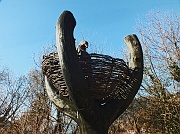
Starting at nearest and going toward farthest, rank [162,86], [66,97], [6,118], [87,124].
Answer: [87,124] → [66,97] → [162,86] → [6,118]

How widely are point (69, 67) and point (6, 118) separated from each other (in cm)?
693

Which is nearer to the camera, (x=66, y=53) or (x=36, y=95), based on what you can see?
(x=66, y=53)

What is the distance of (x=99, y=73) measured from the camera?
98 centimetres

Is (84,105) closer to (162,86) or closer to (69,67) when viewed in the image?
(69,67)

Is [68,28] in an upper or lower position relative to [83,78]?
upper

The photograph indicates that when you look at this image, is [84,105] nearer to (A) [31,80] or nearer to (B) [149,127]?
(B) [149,127]

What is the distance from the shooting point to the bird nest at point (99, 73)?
0.98 metres

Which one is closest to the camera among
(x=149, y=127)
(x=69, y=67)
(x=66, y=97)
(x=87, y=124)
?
(x=69, y=67)

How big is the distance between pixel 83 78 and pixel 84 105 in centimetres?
13

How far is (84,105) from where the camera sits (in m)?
1.00

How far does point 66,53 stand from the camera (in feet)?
3.16

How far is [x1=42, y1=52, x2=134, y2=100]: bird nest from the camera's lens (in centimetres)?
98

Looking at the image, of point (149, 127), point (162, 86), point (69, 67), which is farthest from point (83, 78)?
point (149, 127)

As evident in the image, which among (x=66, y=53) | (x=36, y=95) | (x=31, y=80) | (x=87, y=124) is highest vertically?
(x=31, y=80)
